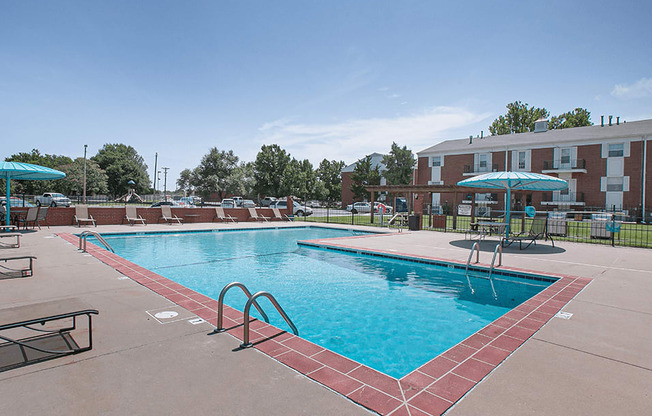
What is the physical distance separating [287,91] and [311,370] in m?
18.5

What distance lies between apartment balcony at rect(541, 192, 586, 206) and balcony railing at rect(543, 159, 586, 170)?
267cm

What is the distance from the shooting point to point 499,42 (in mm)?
13523

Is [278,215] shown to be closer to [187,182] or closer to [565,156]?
[565,156]

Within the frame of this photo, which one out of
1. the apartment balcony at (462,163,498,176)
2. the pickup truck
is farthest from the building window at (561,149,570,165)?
the pickup truck

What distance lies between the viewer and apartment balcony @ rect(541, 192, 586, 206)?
34.1m

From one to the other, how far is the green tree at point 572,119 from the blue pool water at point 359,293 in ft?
172

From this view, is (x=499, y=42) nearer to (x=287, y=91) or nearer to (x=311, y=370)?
(x=287, y=91)

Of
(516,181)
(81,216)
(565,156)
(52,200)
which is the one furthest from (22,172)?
(565,156)

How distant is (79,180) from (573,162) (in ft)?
200

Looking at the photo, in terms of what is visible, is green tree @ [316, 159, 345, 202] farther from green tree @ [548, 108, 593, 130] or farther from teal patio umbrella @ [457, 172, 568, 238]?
teal patio umbrella @ [457, 172, 568, 238]

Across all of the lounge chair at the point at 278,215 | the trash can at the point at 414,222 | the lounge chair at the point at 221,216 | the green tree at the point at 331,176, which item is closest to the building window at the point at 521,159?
the trash can at the point at 414,222

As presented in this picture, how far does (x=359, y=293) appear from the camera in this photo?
7172mm

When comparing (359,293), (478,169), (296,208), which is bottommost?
(359,293)

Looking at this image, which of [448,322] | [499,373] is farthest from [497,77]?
[499,373]
